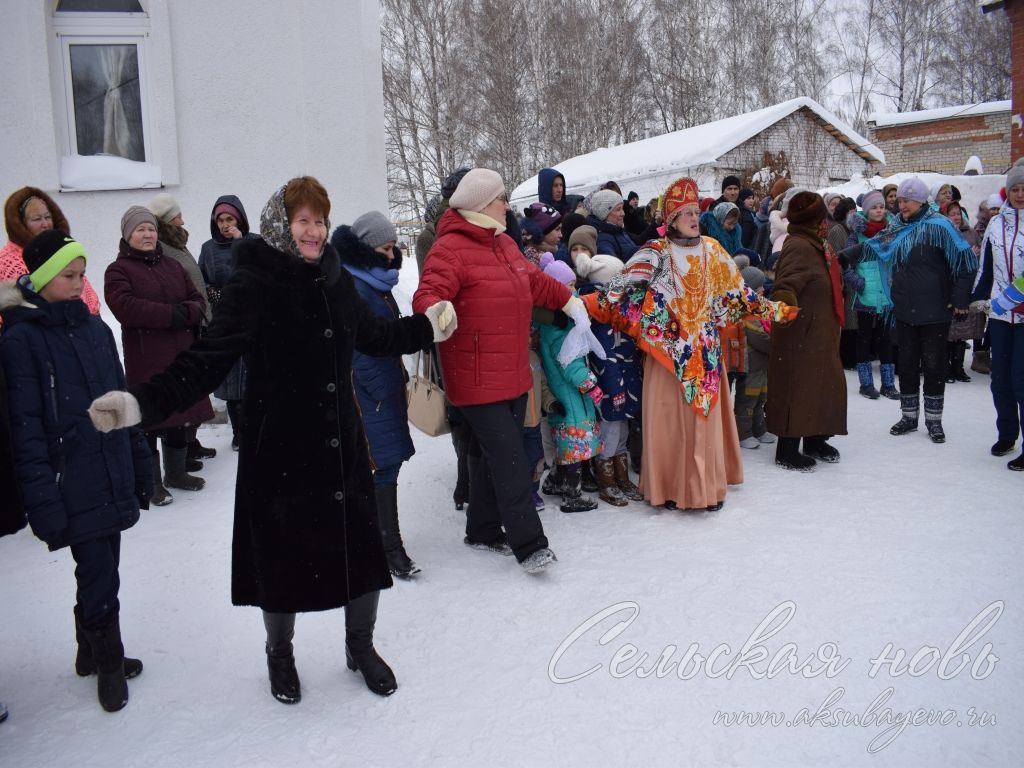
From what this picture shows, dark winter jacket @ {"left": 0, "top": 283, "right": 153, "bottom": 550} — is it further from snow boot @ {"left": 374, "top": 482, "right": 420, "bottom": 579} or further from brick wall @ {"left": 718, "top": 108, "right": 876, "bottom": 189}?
brick wall @ {"left": 718, "top": 108, "right": 876, "bottom": 189}

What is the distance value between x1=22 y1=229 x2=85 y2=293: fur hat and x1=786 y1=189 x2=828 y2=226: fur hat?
4.56 metres

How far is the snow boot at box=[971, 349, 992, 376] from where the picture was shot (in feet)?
29.6

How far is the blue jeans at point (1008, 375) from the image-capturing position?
18.4 feet

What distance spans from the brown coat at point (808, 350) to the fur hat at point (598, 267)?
1.29 m

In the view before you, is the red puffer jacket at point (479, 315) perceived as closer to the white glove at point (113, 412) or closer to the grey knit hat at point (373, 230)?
the grey knit hat at point (373, 230)

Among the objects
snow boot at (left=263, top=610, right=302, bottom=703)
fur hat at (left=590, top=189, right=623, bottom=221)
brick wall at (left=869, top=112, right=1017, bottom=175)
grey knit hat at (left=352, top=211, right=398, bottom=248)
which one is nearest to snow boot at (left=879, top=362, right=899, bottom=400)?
fur hat at (left=590, top=189, right=623, bottom=221)

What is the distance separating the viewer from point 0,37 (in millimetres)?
6934

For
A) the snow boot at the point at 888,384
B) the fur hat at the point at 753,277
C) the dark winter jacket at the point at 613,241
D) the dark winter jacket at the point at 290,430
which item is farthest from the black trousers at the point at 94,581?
the snow boot at the point at 888,384

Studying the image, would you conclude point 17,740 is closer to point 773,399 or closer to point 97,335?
point 97,335

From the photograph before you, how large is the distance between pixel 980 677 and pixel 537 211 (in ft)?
12.6

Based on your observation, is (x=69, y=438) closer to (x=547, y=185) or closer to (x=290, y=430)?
(x=290, y=430)

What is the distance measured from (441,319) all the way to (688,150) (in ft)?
50.2

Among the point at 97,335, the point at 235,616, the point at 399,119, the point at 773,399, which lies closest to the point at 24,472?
the point at 97,335

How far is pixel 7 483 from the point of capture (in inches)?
120
